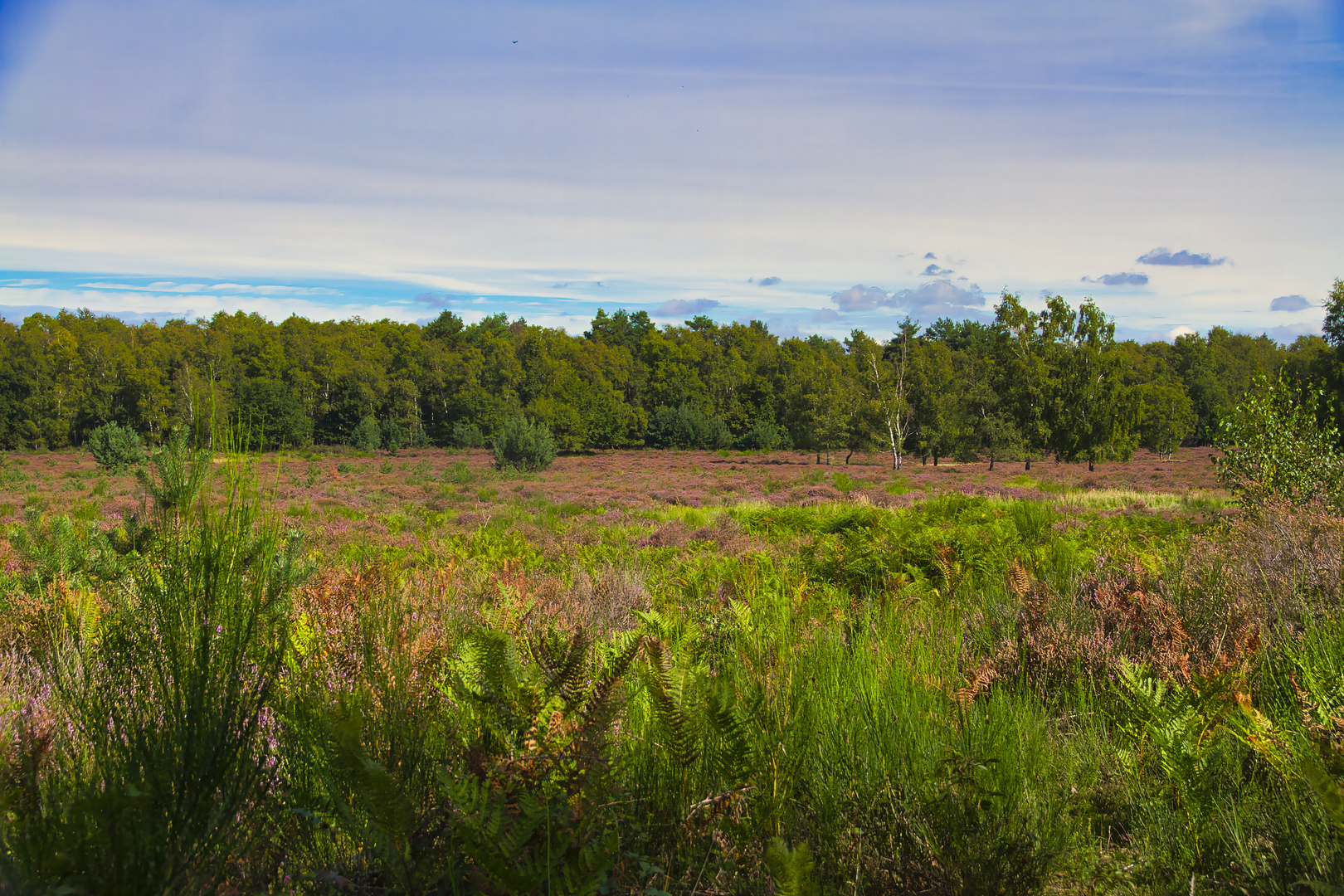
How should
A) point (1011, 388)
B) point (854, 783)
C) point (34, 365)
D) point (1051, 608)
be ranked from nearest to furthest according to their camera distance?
point (854, 783)
point (1051, 608)
point (1011, 388)
point (34, 365)

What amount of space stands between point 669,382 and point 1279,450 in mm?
73574

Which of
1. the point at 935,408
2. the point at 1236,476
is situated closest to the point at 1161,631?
the point at 1236,476

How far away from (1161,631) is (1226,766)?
4.30ft

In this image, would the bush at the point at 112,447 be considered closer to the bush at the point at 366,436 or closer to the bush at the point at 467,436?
the bush at the point at 366,436

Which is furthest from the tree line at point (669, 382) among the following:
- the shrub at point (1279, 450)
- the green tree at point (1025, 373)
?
the shrub at point (1279, 450)

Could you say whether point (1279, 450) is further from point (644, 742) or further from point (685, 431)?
point (685, 431)

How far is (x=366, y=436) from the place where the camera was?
194ft

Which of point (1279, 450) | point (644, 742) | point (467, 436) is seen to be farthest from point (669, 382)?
point (644, 742)

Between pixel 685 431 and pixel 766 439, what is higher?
pixel 685 431

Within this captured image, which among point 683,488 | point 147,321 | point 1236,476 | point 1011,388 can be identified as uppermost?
point 147,321

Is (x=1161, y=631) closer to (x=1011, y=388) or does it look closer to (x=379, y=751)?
(x=379, y=751)

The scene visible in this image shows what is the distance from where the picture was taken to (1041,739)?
2.83 m

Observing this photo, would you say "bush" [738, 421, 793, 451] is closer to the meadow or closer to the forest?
the forest

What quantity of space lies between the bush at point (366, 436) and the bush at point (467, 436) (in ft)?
20.6
